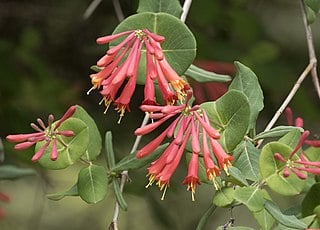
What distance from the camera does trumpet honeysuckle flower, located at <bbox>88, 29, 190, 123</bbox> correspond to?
1.05 metres

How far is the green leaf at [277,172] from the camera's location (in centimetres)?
109

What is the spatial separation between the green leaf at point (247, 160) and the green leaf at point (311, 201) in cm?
9

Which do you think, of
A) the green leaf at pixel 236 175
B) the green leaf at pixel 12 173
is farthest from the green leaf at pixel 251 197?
the green leaf at pixel 12 173

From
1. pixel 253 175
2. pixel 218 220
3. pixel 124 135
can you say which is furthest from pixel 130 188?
pixel 253 175

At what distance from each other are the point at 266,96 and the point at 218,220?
779 mm

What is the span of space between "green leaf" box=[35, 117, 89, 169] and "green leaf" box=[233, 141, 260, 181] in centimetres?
20

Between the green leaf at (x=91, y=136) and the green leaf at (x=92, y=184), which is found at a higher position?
the green leaf at (x=91, y=136)

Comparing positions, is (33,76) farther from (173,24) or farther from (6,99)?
(173,24)

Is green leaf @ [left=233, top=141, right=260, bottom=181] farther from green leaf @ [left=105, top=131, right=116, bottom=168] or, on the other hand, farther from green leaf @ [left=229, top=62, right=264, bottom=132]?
green leaf @ [left=105, top=131, right=116, bottom=168]

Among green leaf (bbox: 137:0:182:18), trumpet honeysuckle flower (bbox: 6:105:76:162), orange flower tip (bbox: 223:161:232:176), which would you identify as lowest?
orange flower tip (bbox: 223:161:232:176)

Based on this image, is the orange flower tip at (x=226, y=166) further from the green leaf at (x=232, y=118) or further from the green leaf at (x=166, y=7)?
the green leaf at (x=166, y=7)

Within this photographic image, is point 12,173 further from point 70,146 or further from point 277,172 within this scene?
point 277,172

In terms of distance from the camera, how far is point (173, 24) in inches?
43.8

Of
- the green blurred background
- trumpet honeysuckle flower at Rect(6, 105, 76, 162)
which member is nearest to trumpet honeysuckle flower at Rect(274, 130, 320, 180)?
trumpet honeysuckle flower at Rect(6, 105, 76, 162)
